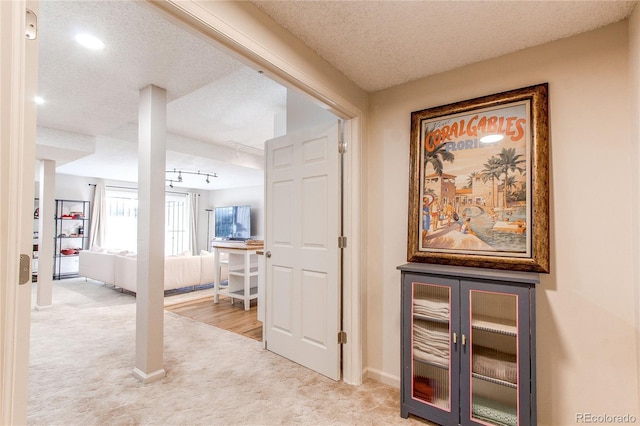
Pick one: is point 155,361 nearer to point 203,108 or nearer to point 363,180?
point 363,180

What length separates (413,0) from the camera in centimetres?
156

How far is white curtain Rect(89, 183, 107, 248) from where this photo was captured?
7.67m

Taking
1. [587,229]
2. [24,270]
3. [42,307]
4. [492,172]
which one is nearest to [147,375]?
[24,270]

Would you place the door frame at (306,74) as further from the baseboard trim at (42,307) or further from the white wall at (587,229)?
the baseboard trim at (42,307)

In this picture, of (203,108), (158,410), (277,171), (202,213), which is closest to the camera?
(158,410)

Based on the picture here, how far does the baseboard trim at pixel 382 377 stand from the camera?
7.80 feet

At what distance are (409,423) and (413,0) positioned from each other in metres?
2.41

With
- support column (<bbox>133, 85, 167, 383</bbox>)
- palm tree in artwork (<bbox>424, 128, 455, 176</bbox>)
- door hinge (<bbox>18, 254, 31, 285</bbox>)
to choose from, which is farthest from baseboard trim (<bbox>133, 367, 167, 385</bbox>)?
palm tree in artwork (<bbox>424, 128, 455, 176</bbox>)

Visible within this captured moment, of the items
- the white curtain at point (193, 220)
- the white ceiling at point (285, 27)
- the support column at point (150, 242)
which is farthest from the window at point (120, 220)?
the support column at point (150, 242)

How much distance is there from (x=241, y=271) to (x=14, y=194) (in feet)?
14.1

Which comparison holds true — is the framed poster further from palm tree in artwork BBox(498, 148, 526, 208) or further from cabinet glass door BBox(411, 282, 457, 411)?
cabinet glass door BBox(411, 282, 457, 411)

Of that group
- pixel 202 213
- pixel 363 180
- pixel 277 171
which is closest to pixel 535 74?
pixel 363 180

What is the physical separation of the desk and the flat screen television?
3740 millimetres

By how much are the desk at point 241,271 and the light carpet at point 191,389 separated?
1.16 metres
